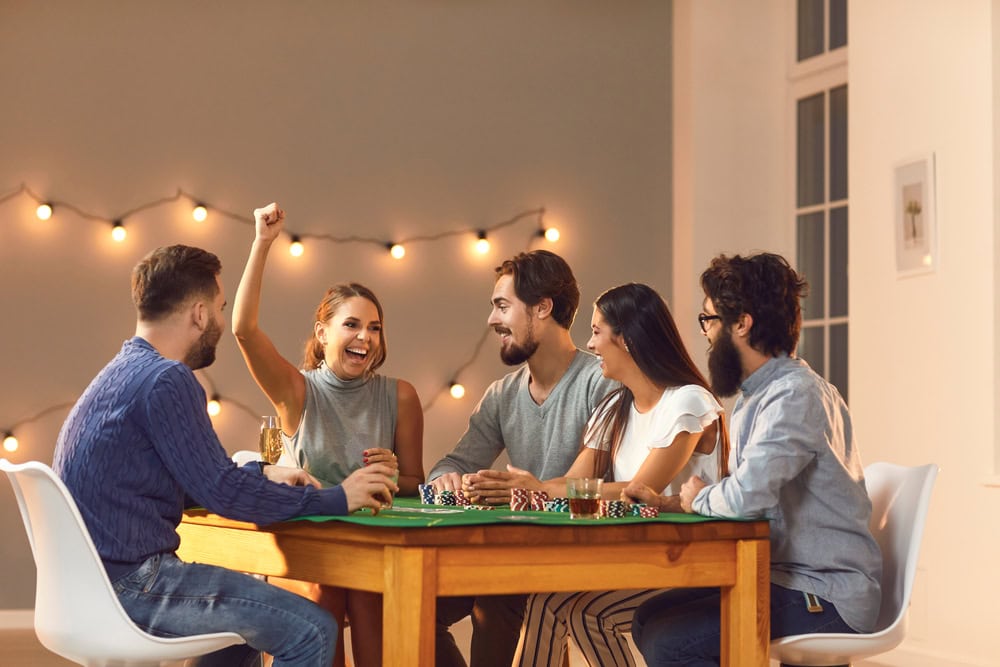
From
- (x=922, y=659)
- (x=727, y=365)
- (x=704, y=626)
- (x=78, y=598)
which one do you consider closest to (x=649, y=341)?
(x=727, y=365)

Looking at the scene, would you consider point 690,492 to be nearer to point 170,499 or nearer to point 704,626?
point 704,626

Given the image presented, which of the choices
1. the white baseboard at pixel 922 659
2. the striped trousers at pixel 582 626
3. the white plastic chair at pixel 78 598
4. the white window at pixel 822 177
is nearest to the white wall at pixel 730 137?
the white window at pixel 822 177

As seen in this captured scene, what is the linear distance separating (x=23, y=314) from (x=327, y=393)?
8.39 feet

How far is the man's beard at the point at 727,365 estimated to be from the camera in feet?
8.81

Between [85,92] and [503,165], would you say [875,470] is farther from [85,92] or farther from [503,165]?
[85,92]

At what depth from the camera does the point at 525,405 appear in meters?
3.55

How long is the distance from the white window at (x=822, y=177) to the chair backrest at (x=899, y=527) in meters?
3.16

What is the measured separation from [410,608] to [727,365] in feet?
3.02

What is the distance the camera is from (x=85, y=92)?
5.69 meters

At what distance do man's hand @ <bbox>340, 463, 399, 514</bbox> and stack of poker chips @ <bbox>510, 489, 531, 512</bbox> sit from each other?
1.01ft

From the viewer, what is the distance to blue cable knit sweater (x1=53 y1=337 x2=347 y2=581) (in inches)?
93.9

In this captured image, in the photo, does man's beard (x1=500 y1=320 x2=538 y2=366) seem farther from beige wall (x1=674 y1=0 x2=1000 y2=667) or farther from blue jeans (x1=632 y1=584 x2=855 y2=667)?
beige wall (x1=674 y1=0 x2=1000 y2=667)

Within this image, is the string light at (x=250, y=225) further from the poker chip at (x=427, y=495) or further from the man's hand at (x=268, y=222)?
the poker chip at (x=427, y=495)

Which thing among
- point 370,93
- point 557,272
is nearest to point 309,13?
point 370,93
